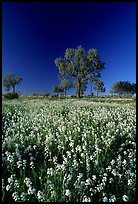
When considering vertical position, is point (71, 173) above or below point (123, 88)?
below

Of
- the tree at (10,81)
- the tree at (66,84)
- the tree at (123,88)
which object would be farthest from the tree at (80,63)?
the tree at (123,88)

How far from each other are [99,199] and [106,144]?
7.62 feet

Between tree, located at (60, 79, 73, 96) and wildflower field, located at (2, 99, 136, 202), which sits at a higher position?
tree, located at (60, 79, 73, 96)

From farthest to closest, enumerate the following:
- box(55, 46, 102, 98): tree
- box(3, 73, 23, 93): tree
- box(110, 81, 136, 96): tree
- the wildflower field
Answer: box(110, 81, 136, 96): tree → box(3, 73, 23, 93): tree → box(55, 46, 102, 98): tree → the wildflower field

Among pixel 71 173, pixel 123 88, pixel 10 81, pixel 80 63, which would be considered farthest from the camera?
pixel 123 88

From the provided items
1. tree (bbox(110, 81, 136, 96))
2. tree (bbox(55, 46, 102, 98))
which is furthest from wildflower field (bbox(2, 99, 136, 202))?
tree (bbox(110, 81, 136, 96))

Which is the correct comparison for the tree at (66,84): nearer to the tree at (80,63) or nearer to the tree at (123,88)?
the tree at (80,63)

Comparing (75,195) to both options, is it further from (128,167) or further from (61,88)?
(61,88)

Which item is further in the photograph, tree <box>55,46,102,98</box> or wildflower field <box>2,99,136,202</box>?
tree <box>55,46,102,98</box>

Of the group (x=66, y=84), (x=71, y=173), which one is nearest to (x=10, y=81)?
(x=66, y=84)

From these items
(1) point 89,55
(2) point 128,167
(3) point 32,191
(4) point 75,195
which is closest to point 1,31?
(3) point 32,191

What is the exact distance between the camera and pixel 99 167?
6.16 m

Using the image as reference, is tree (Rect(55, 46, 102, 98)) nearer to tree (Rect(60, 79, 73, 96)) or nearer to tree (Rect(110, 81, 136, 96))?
tree (Rect(60, 79, 73, 96))

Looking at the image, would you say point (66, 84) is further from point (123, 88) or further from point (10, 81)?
point (123, 88)
